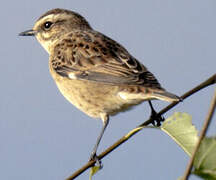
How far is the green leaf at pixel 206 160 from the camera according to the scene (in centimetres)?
158

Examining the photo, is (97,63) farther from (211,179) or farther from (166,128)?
(211,179)

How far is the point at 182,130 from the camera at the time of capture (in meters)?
2.36

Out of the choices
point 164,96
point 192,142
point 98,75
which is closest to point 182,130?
point 192,142

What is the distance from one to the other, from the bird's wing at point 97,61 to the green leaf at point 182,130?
2.01 meters

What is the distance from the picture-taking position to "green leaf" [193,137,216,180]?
1.58 meters

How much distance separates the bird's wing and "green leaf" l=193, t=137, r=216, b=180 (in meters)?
2.89

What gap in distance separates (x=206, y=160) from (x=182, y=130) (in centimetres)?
74

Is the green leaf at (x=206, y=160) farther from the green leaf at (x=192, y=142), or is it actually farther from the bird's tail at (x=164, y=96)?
the bird's tail at (x=164, y=96)

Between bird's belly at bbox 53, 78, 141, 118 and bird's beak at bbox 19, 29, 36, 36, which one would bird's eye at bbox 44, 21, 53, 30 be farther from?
bird's belly at bbox 53, 78, 141, 118

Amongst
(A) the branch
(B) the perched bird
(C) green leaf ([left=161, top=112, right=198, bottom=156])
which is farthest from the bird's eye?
(C) green leaf ([left=161, top=112, right=198, bottom=156])

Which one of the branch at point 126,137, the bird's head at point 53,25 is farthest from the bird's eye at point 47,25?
the branch at point 126,137

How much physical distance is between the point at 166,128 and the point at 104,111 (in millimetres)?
2820

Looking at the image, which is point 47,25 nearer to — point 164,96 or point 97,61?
point 97,61

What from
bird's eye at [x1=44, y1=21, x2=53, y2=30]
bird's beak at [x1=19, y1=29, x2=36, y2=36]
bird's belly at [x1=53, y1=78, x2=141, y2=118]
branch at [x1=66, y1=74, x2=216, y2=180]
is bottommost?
bird's belly at [x1=53, y1=78, x2=141, y2=118]
